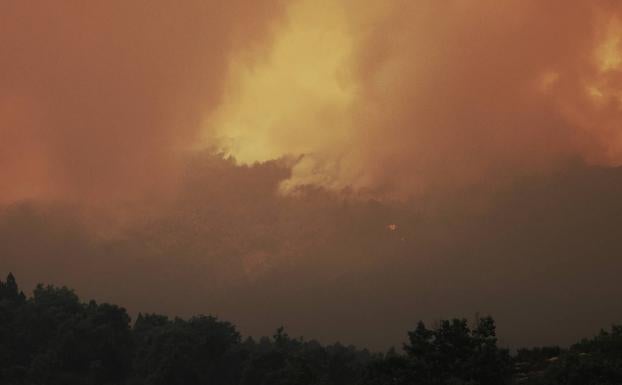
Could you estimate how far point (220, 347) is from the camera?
482 feet

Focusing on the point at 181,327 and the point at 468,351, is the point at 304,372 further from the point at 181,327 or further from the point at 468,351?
the point at 181,327

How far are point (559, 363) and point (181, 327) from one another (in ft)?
356

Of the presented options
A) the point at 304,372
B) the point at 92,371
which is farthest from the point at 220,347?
the point at 304,372

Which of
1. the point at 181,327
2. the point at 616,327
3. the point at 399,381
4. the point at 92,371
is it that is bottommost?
the point at 399,381

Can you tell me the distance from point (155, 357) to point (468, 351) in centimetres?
9618

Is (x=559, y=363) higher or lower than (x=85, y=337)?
lower

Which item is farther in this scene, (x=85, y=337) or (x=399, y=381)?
(x=85, y=337)

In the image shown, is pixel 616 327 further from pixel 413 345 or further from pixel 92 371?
pixel 92 371

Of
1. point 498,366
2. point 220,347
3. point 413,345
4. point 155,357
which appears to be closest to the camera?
point 498,366

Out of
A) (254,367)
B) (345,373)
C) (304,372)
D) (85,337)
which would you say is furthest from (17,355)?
(304,372)

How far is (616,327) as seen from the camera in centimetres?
5750

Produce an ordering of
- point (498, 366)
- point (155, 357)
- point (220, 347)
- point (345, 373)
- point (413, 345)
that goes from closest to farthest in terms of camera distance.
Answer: point (498, 366) → point (413, 345) → point (345, 373) → point (155, 357) → point (220, 347)

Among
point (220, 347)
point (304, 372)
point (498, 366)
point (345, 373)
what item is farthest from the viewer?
point (220, 347)

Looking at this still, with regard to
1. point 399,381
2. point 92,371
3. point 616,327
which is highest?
point 92,371
